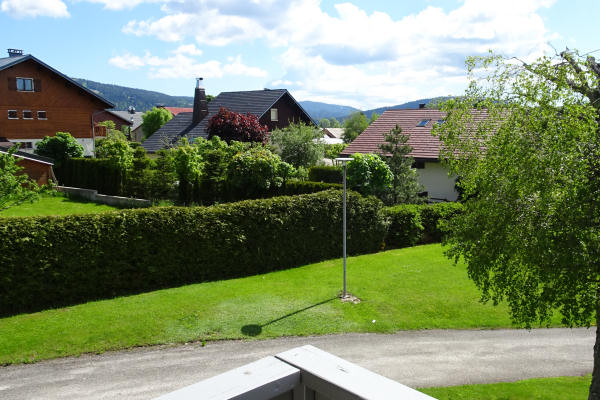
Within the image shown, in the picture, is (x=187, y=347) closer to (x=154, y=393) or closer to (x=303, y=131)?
(x=154, y=393)

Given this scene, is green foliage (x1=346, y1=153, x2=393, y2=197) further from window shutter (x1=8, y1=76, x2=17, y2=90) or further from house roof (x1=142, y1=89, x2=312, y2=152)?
window shutter (x1=8, y1=76, x2=17, y2=90)

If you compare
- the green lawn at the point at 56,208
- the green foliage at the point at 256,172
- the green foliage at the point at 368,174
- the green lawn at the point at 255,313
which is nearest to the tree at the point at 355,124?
the green lawn at the point at 56,208

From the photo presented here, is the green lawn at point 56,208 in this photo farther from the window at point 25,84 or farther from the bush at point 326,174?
the window at point 25,84

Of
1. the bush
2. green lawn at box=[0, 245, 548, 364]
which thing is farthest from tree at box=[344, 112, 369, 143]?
green lawn at box=[0, 245, 548, 364]

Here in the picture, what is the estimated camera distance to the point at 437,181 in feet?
97.7

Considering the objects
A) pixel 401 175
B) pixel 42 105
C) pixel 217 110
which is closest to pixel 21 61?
pixel 42 105

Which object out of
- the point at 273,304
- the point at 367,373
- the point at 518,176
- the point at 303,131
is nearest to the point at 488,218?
the point at 518,176

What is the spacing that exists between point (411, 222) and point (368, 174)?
2.84 m

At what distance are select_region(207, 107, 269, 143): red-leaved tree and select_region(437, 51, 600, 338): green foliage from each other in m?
28.7

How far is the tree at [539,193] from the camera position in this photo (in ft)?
19.8

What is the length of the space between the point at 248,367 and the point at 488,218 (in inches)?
235

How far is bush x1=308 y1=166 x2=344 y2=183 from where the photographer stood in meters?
28.5

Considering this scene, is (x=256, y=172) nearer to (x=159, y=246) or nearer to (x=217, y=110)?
(x=159, y=246)

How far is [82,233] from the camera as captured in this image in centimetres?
1345
